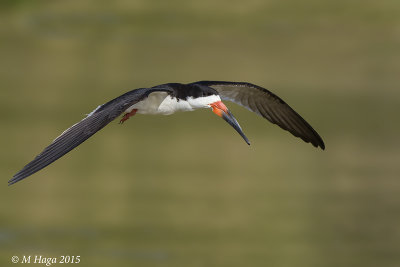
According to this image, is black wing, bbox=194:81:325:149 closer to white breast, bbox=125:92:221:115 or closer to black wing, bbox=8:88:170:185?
white breast, bbox=125:92:221:115

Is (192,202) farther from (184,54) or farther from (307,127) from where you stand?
(184,54)

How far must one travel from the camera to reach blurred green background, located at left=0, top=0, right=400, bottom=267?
10.9 m

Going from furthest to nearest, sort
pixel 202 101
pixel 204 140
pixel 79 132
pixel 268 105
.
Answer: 1. pixel 204 140
2. pixel 268 105
3. pixel 202 101
4. pixel 79 132

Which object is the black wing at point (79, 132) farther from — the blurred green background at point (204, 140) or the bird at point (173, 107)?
the blurred green background at point (204, 140)

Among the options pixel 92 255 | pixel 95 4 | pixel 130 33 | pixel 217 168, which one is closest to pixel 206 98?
pixel 92 255

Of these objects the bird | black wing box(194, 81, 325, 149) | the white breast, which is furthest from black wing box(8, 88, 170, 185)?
black wing box(194, 81, 325, 149)

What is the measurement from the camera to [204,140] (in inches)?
536

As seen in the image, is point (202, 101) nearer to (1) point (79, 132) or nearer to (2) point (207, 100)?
(2) point (207, 100)

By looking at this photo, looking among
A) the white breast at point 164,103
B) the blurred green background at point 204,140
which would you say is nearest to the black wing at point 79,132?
the white breast at point 164,103

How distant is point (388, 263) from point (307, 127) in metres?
3.66

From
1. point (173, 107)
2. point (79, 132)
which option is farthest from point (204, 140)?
point (79, 132)

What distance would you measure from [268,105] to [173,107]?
944mm

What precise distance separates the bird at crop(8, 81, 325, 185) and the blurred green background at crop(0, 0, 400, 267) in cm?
321

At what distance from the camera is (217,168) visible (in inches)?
505
